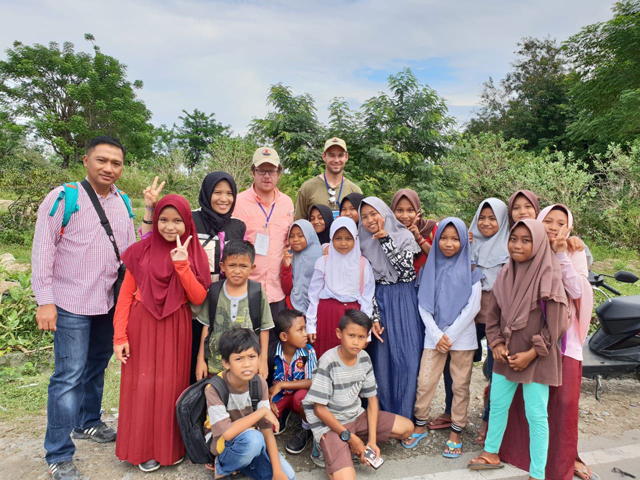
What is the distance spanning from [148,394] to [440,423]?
2.13m

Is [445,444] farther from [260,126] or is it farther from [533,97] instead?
[533,97]

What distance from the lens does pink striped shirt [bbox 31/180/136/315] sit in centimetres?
252

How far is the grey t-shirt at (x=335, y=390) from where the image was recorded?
8.96 feet

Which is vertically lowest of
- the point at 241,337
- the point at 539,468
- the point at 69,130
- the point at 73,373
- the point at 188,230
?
the point at 539,468

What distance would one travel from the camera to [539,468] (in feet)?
8.46

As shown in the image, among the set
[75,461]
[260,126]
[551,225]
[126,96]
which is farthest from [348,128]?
[126,96]

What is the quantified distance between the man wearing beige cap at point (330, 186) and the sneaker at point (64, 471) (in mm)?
2783

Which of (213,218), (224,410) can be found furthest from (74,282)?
(224,410)

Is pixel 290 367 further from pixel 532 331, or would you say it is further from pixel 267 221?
pixel 532 331

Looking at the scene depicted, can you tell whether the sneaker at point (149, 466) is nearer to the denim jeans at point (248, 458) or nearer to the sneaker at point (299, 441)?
the denim jeans at point (248, 458)

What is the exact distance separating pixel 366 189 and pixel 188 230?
5.94m

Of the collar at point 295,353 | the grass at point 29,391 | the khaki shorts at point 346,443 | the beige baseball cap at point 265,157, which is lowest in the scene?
the grass at point 29,391

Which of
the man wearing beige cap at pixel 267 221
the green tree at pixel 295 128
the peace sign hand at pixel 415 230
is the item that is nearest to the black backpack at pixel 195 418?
the man wearing beige cap at pixel 267 221

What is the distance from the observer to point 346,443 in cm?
266
